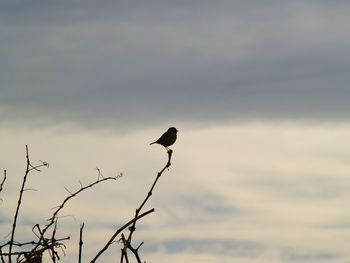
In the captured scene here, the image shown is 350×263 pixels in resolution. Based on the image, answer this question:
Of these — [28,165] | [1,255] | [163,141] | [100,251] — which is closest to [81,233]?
[100,251]

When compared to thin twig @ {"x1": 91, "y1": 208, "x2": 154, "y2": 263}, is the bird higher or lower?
higher

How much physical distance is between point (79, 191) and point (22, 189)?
530mm

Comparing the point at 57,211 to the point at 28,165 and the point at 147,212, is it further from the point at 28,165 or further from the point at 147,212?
the point at 147,212

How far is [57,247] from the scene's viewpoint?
422 centimetres

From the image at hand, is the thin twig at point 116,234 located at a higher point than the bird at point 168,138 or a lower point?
lower

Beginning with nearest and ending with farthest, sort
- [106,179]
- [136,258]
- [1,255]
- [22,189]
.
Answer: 1. [136,258]
2. [1,255]
3. [22,189]
4. [106,179]

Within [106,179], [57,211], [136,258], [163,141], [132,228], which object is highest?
[163,141]

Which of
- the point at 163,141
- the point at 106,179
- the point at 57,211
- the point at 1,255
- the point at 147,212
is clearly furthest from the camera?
the point at 163,141

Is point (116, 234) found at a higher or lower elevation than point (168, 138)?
lower

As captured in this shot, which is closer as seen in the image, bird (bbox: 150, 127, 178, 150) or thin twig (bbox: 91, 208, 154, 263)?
thin twig (bbox: 91, 208, 154, 263)

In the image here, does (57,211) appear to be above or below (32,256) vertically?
above

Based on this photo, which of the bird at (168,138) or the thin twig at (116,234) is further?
the bird at (168,138)

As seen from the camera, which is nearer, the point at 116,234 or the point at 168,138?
the point at 116,234

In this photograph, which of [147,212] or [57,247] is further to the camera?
[57,247]
